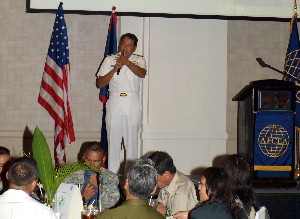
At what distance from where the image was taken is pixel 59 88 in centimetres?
664

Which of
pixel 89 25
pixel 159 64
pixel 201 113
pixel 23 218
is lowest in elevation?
pixel 23 218

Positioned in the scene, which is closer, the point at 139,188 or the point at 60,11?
the point at 139,188

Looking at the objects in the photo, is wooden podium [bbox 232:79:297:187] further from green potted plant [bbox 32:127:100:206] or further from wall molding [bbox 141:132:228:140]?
green potted plant [bbox 32:127:100:206]

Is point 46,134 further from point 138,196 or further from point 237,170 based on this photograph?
point 138,196

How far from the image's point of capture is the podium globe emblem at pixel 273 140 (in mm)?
5812

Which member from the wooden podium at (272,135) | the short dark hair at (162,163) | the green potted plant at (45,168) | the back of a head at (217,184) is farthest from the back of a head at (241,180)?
the wooden podium at (272,135)

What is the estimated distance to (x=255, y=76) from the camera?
7.40 m

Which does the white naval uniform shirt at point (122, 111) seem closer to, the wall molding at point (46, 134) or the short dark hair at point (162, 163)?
the wall molding at point (46, 134)

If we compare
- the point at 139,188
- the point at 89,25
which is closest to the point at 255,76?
the point at 89,25

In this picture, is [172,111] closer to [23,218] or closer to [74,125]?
[74,125]

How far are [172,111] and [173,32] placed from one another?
35.3 inches

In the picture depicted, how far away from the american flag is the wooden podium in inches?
78.8

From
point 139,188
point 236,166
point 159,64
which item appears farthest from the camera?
point 159,64

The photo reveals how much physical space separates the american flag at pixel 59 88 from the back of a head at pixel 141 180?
3.70 meters
